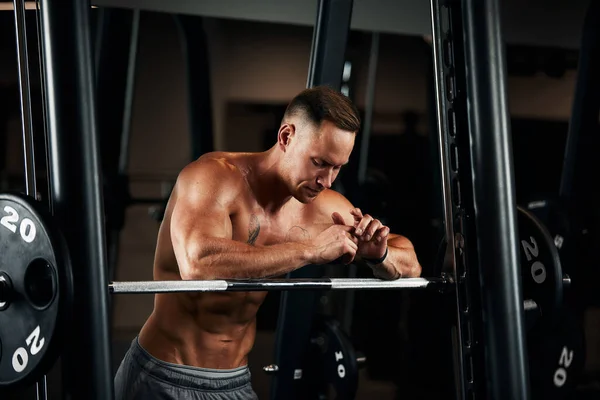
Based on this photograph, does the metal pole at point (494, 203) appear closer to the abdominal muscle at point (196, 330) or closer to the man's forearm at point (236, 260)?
the man's forearm at point (236, 260)

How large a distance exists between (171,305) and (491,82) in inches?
37.0

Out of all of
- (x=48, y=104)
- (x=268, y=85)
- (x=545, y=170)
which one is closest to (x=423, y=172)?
(x=545, y=170)

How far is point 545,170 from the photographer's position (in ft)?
17.7

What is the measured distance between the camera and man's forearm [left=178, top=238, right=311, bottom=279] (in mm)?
1835

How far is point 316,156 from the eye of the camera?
2037 millimetres

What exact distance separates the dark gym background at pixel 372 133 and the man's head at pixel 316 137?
104 inches

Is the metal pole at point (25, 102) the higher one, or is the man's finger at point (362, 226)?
the metal pole at point (25, 102)

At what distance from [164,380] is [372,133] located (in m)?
3.60

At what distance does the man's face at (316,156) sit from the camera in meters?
2.02

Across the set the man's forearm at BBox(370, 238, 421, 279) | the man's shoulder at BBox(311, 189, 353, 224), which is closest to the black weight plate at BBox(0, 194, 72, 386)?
the man's forearm at BBox(370, 238, 421, 279)

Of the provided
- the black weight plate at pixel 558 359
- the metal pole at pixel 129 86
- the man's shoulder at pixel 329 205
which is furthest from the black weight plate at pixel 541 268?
the metal pole at pixel 129 86

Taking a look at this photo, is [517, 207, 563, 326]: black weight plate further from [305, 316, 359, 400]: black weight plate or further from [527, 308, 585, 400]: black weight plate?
[527, 308, 585, 400]: black weight plate

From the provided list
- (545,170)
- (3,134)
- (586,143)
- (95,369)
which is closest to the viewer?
(95,369)

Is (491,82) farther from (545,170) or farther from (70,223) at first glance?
(545,170)
